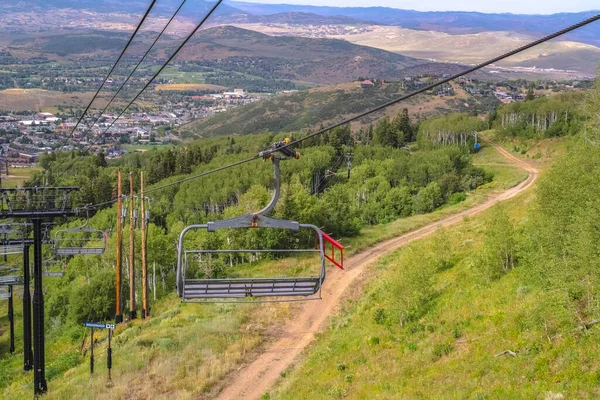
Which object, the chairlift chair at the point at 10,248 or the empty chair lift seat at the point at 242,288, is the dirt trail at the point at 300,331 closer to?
the empty chair lift seat at the point at 242,288

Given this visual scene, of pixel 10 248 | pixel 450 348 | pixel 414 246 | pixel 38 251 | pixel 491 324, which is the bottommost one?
pixel 414 246

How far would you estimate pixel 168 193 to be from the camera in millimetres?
79500

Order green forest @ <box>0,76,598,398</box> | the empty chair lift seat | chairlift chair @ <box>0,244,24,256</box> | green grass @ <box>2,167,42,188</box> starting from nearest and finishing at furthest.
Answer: the empty chair lift seat
green forest @ <box>0,76,598,398</box>
chairlift chair @ <box>0,244,24,256</box>
green grass @ <box>2,167,42,188</box>

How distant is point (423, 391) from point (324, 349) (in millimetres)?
7991

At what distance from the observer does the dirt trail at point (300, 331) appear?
2181 centimetres

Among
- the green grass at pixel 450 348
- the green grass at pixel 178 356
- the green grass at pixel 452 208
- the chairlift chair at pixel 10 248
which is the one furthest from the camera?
the green grass at pixel 452 208

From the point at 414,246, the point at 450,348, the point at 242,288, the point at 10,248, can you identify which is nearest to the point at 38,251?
the point at 10,248

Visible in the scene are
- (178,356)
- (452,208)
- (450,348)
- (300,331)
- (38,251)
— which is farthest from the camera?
(452,208)

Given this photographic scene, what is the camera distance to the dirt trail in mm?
21812

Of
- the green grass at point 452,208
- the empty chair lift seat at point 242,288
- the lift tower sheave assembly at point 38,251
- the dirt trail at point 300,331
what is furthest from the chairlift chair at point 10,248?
the green grass at point 452,208

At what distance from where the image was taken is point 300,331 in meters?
27.1

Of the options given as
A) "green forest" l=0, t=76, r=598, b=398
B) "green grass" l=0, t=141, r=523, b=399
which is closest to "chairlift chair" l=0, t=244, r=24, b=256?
"green forest" l=0, t=76, r=598, b=398

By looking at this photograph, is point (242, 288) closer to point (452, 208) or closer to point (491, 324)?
point (491, 324)

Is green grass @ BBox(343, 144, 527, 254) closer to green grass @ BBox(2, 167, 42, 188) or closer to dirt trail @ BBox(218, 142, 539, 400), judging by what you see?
dirt trail @ BBox(218, 142, 539, 400)
